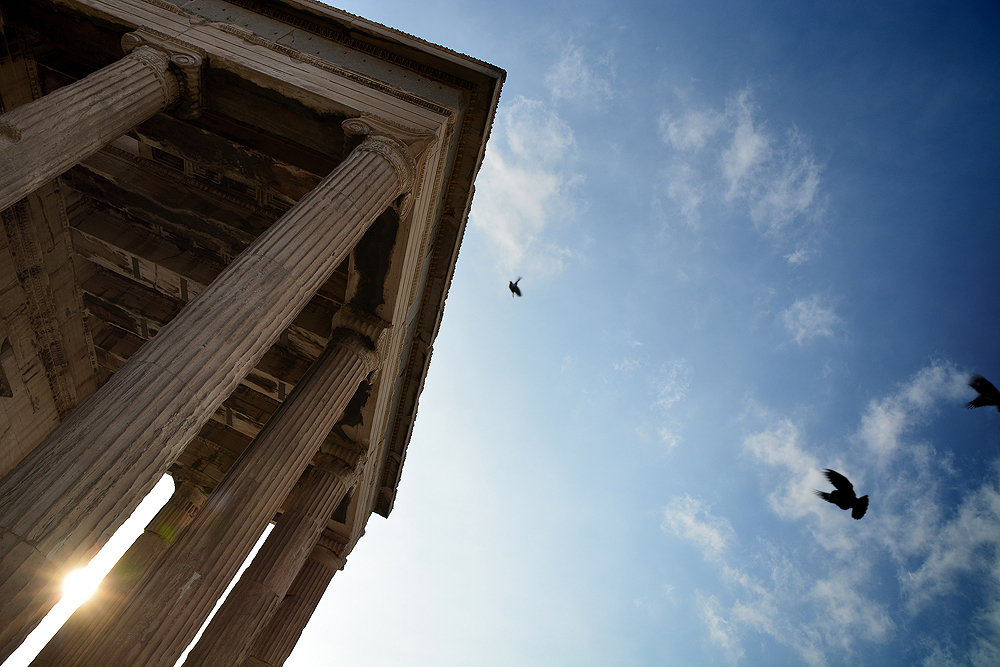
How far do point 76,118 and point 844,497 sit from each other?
15.0 metres

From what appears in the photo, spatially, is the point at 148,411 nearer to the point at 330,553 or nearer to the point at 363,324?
the point at 363,324

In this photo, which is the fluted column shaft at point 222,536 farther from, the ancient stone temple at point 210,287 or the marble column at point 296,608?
→ the marble column at point 296,608

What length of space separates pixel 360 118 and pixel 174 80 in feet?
11.8

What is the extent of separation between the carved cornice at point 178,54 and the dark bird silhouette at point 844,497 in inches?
577

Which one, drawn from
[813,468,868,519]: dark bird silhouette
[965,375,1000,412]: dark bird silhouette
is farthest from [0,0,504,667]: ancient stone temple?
[965,375,1000,412]: dark bird silhouette

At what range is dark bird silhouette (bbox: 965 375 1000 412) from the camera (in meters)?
9.15

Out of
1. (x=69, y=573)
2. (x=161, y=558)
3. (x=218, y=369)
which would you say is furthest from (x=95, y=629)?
(x=218, y=369)

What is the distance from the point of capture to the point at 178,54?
10.1m

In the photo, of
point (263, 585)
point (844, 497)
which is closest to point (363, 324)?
point (263, 585)

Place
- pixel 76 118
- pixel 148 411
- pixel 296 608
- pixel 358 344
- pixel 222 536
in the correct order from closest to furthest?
pixel 148 411 < pixel 76 118 < pixel 222 536 < pixel 358 344 < pixel 296 608

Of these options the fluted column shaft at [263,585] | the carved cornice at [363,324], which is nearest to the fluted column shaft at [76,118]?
the carved cornice at [363,324]

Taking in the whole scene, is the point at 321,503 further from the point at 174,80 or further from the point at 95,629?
the point at 174,80

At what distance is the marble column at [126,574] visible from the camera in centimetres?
A: 1034

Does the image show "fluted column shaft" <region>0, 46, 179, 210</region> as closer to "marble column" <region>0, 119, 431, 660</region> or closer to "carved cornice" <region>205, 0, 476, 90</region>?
"marble column" <region>0, 119, 431, 660</region>
